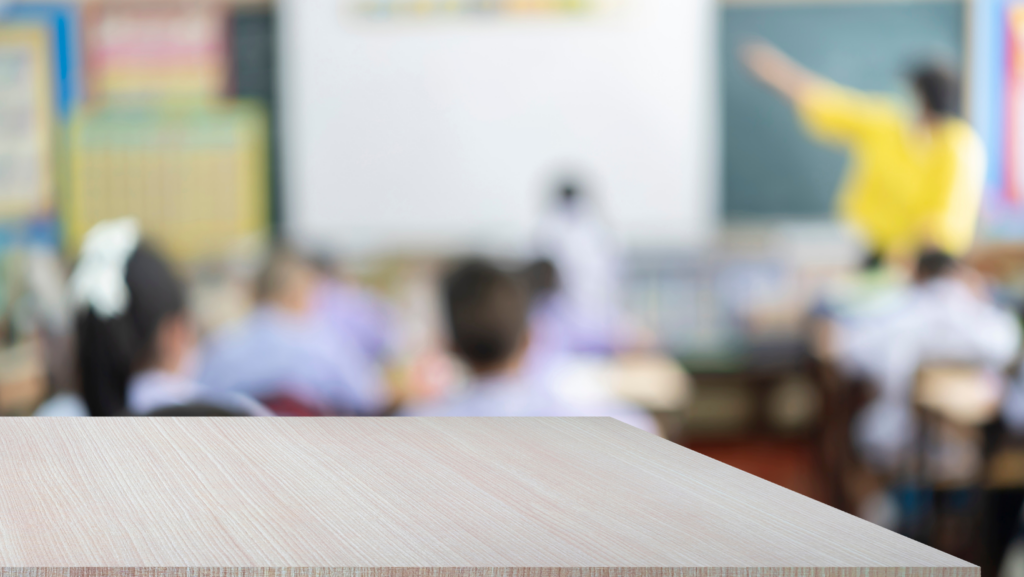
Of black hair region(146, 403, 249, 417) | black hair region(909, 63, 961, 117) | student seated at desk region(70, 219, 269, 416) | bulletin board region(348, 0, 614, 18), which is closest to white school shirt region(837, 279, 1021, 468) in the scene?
black hair region(909, 63, 961, 117)

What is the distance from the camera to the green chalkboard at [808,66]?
6.19 meters

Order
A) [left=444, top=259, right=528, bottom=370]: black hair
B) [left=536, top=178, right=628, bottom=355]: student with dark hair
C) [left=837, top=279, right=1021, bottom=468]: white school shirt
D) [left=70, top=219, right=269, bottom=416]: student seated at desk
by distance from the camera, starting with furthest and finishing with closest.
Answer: [left=536, top=178, right=628, bottom=355]: student with dark hair, [left=837, top=279, right=1021, bottom=468]: white school shirt, [left=444, top=259, right=528, bottom=370]: black hair, [left=70, top=219, right=269, bottom=416]: student seated at desk

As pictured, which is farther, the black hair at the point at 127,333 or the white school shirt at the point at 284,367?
the white school shirt at the point at 284,367

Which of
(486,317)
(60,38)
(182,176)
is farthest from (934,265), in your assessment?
(60,38)

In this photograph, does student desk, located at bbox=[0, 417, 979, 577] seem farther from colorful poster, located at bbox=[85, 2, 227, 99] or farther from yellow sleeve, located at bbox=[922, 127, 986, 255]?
colorful poster, located at bbox=[85, 2, 227, 99]

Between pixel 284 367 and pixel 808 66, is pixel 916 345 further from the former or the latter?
pixel 808 66

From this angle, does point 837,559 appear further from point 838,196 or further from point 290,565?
point 838,196

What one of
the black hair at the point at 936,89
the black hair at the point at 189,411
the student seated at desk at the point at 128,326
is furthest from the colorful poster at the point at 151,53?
the black hair at the point at 189,411

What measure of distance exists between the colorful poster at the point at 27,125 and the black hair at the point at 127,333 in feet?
15.2

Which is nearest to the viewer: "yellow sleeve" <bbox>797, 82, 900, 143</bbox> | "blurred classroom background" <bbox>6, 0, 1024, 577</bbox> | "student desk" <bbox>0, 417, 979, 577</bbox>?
"student desk" <bbox>0, 417, 979, 577</bbox>

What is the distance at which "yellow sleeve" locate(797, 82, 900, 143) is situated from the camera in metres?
5.34

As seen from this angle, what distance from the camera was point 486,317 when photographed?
2.21 m

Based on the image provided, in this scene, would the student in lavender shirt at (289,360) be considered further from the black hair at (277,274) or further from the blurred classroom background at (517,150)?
the blurred classroom background at (517,150)

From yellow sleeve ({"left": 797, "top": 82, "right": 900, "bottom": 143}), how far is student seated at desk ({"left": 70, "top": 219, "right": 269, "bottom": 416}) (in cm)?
380
